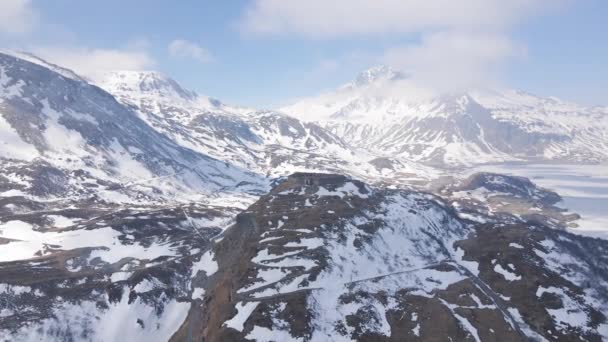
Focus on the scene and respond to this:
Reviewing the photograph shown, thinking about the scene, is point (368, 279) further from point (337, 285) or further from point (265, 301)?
point (265, 301)

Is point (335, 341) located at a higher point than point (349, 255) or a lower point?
lower

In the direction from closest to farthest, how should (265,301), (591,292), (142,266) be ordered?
(265,301), (591,292), (142,266)

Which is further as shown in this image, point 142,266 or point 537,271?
point 142,266

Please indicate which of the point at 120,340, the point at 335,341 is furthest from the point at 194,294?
the point at 335,341

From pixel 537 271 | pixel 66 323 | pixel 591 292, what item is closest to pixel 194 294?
pixel 66 323

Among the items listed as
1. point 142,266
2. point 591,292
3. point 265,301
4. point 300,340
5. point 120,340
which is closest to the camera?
point 300,340

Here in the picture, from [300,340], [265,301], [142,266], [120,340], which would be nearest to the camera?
[300,340]

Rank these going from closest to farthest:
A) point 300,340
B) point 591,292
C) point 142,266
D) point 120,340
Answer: point 300,340, point 120,340, point 591,292, point 142,266

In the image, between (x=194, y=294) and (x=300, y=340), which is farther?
(x=194, y=294)

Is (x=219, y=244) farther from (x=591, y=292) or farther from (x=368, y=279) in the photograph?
(x=591, y=292)
